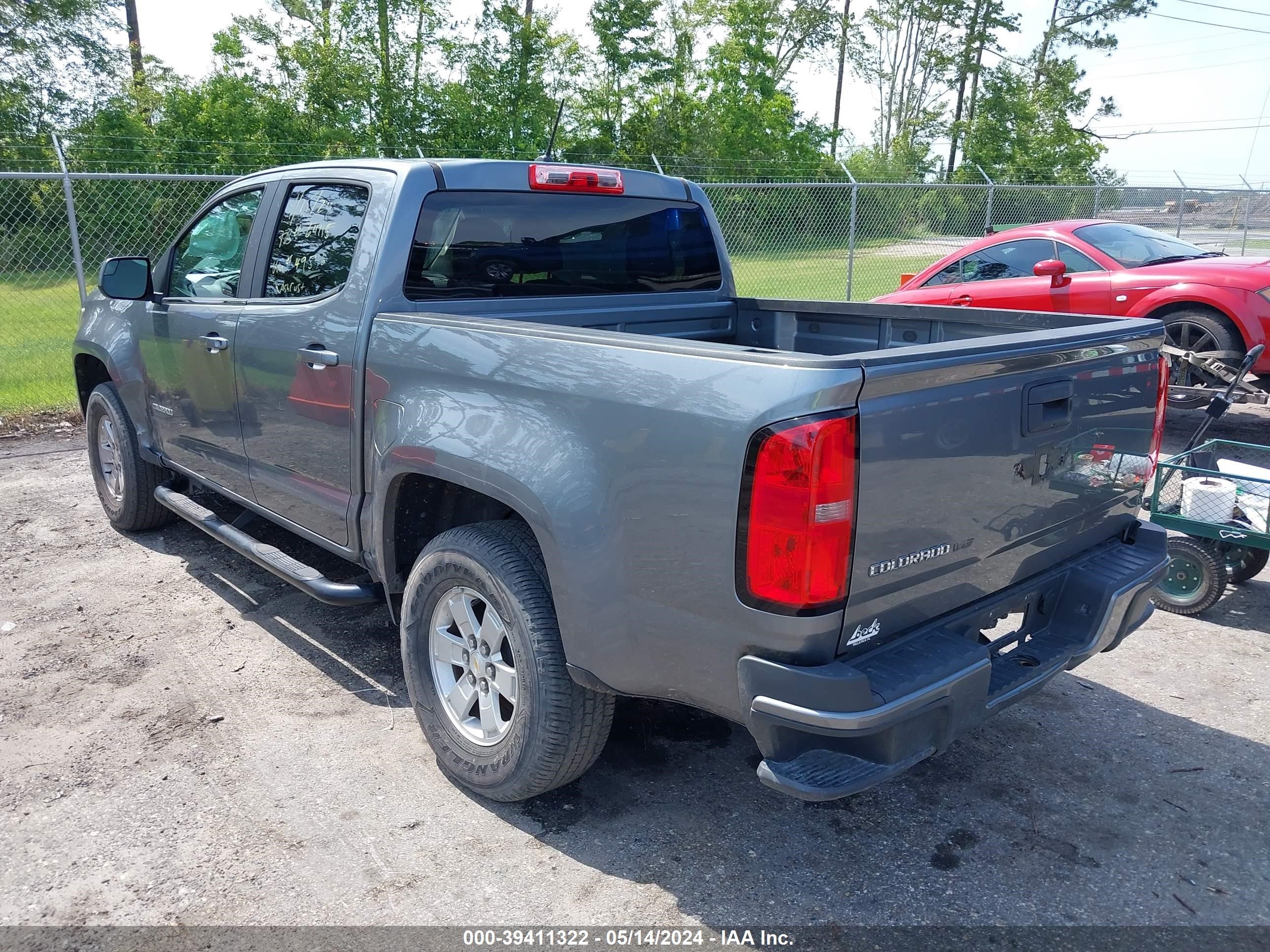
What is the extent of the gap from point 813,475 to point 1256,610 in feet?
12.1

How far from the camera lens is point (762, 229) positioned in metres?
19.3

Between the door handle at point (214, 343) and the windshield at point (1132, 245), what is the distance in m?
7.36

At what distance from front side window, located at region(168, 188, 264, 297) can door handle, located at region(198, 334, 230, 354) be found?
20 centimetres

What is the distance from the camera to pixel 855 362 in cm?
229

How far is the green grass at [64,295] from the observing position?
9.94 metres

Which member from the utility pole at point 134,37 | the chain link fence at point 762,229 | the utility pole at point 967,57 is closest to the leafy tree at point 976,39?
the utility pole at point 967,57

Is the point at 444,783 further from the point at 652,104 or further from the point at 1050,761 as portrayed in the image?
the point at 652,104

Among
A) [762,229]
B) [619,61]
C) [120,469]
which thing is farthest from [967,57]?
[120,469]

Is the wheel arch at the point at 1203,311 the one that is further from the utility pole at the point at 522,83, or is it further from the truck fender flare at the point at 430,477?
the utility pole at the point at 522,83

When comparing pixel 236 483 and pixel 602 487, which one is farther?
pixel 236 483

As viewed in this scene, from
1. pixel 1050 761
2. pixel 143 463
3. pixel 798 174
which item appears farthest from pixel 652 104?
pixel 1050 761

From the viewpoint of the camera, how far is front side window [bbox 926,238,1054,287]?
29.5 ft

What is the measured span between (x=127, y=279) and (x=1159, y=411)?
179 inches

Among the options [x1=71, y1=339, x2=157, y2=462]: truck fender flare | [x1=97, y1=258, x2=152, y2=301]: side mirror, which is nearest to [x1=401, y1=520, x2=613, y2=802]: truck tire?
[x1=97, y1=258, x2=152, y2=301]: side mirror
